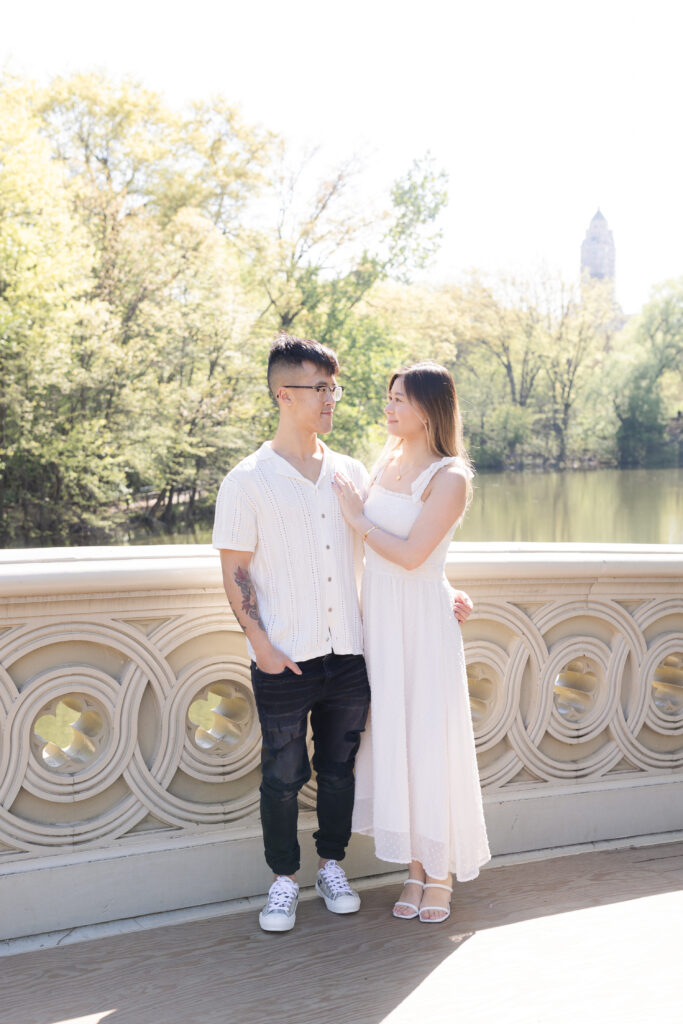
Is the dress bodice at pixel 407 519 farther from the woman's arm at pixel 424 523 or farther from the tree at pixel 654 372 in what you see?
the tree at pixel 654 372

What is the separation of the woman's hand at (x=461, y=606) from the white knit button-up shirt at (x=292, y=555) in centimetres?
31

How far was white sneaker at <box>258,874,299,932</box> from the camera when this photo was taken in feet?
8.07

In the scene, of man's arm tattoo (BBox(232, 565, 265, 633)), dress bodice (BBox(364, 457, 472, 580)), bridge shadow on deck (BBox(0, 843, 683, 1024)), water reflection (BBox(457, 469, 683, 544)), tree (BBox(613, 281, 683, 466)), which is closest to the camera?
bridge shadow on deck (BBox(0, 843, 683, 1024))

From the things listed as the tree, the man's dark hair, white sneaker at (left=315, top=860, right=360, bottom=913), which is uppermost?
the tree

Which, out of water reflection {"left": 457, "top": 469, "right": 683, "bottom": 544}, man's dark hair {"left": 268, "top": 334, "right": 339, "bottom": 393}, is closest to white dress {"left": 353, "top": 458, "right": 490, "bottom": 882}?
man's dark hair {"left": 268, "top": 334, "right": 339, "bottom": 393}

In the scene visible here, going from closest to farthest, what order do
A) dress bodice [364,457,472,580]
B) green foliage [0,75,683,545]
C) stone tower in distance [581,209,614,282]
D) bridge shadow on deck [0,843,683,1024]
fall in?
bridge shadow on deck [0,843,683,1024] → dress bodice [364,457,472,580] → green foliage [0,75,683,545] → stone tower in distance [581,209,614,282]

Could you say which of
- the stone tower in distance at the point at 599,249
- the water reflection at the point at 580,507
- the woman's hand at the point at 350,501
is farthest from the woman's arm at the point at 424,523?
the stone tower in distance at the point at 599,249

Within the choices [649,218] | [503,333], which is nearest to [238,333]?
[503,333]

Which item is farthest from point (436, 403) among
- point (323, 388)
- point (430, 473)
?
point (323, 388)

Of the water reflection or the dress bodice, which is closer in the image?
the dress bodice

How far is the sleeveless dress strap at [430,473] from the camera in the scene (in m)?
2.55

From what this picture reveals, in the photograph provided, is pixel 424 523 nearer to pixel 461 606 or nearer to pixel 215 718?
pixel 461 606

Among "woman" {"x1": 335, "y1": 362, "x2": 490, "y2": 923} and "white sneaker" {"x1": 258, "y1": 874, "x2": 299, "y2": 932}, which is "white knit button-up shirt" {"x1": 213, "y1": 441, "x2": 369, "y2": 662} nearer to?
"woman" {"x1": 335, "y1": 362, "x2": 490, "y2": 923}

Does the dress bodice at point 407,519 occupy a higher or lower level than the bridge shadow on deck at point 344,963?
higher
